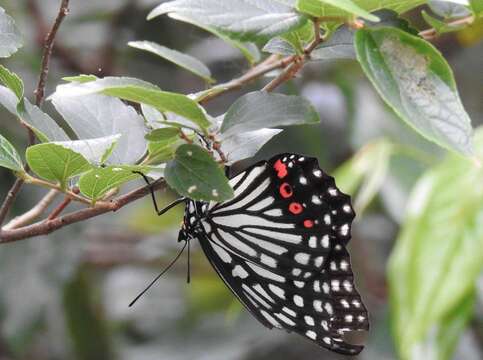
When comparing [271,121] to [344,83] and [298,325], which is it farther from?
[344,83]

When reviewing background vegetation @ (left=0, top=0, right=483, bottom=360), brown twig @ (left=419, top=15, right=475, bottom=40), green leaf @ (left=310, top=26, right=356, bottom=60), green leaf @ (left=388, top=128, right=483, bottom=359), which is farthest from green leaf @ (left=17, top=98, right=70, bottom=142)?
green leaf @ (left=388, top=128, right=483, bottom=359)

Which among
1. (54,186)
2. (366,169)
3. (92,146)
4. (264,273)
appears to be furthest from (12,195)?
(366,169)

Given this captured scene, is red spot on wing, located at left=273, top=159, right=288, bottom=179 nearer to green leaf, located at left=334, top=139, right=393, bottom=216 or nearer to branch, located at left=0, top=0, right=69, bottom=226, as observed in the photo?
branch, located at left=0, top=0, right=69, bottom=226

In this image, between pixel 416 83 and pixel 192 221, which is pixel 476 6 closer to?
pixel 416 83

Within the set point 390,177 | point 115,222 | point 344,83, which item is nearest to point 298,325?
point 390,177

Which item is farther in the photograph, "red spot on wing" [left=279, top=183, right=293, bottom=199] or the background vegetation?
"red spot on wing" [left=279, top=183, right=293, bottom=199]

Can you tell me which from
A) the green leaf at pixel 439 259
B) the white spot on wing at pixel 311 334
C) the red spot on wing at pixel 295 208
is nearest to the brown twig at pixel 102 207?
the red spot on wing at pixel 295 208
